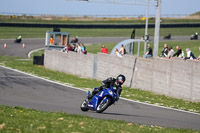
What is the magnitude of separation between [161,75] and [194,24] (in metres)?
52.3

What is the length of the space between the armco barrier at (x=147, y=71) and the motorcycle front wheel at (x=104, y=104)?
685cm

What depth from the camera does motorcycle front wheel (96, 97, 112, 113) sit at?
46.2ft

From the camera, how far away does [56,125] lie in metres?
10.2

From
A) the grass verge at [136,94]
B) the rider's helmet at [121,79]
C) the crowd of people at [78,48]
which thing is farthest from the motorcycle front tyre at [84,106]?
the crowd of people at [78,48]

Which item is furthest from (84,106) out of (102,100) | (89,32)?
(89,32)

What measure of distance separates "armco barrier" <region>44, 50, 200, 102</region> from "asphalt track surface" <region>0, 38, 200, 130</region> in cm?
281

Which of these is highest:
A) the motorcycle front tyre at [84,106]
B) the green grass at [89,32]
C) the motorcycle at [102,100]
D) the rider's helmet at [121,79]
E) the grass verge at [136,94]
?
the green grass at [89,32]

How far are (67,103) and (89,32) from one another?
54054 mm

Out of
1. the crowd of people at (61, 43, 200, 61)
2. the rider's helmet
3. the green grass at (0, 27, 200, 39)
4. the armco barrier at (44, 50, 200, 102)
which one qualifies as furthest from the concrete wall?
the green grass at (0, 27, 200, 39)

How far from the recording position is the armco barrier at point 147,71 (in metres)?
20.5

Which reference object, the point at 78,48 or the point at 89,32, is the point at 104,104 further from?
the point at 89,32

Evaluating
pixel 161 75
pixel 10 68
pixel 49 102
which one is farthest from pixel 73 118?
pixel 10 68

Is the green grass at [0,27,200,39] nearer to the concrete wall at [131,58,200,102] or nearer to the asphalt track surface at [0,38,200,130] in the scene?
the asphalt track surface at [0,38,200,130]

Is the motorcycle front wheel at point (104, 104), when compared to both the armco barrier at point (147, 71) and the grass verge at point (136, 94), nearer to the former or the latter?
the grass verge at point (136, 94)
